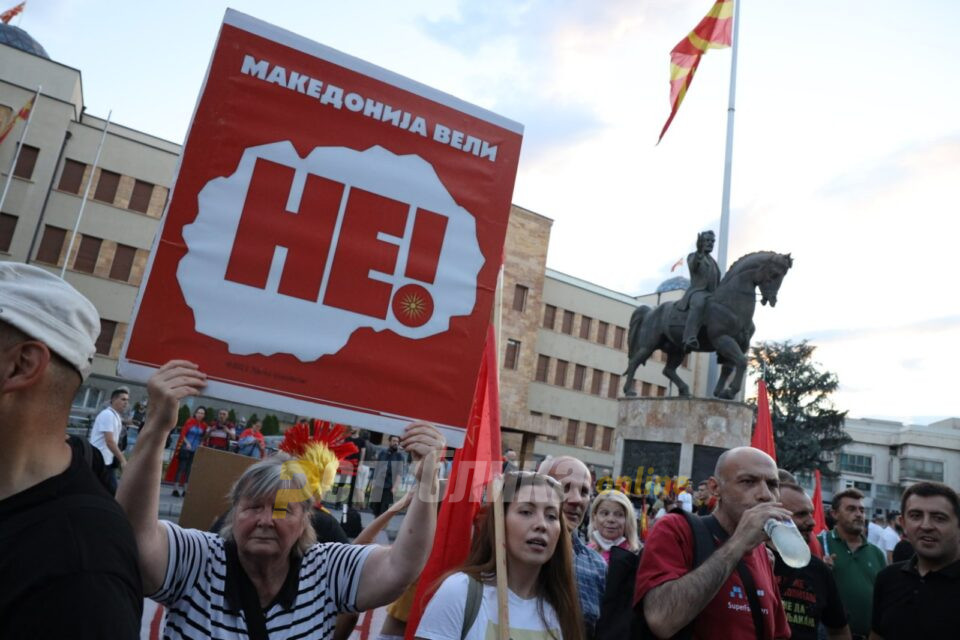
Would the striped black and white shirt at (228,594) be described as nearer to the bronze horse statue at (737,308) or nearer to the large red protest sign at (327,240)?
the large red protest sign at (327,240)

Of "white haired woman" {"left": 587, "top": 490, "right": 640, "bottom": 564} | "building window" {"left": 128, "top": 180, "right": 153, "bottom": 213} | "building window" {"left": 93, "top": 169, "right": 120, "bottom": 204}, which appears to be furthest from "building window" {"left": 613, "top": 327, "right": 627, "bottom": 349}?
"white haired woman" {"left": 587, "top": 490, "right": 640, "bottom": 564}

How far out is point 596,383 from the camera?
4597cm

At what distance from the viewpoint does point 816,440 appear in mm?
49625

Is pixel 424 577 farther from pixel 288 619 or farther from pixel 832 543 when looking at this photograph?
pixel 832 543

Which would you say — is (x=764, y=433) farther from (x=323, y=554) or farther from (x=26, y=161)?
(x=26, y=161)

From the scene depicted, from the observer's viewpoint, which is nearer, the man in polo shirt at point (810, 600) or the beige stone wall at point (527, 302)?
the man in polo shirt at point (810, 600)

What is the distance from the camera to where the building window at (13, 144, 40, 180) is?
108ft

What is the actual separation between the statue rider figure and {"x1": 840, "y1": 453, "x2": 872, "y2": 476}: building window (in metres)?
75.4

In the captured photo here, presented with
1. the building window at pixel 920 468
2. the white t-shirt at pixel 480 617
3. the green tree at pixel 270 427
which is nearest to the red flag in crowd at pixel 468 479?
the white t-shirt at pixel 480 617

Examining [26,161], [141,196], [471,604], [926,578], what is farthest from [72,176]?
[926,578]

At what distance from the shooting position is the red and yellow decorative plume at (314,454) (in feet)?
8.23

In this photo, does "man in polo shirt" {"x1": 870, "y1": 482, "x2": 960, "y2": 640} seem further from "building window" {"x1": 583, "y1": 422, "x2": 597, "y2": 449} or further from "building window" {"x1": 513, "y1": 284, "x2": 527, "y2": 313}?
"building window" {"x1": 583, "y1": 422, "x2": 597, "y2": 449}

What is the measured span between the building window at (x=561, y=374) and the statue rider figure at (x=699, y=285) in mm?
29818

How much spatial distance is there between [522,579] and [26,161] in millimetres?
37100
